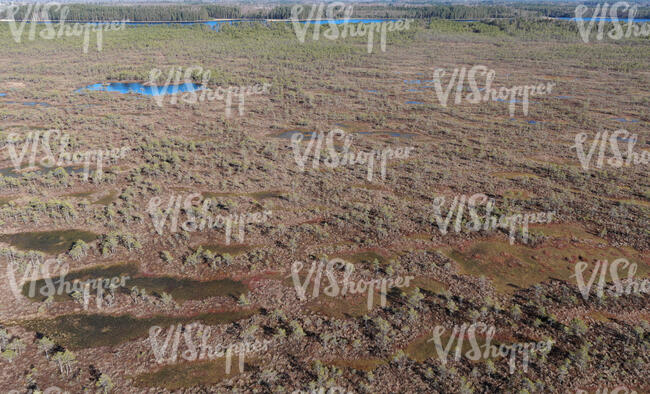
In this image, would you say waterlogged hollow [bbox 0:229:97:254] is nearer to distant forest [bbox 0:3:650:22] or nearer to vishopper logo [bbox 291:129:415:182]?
vishopper logo [bbox 291:129:415:182]

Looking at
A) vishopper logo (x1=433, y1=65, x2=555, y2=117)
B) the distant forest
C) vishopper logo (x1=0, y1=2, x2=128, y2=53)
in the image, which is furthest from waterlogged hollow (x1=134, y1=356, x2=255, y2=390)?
the distant forest

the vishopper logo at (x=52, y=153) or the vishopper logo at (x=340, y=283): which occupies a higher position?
the vishopper logo at (x=52, y=153)

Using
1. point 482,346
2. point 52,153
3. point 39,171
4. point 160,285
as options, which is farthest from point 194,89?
point 482,346

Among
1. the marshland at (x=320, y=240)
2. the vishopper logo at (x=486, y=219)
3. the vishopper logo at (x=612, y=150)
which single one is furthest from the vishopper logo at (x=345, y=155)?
Answer: the vishopper logo at (x=612, y=150)

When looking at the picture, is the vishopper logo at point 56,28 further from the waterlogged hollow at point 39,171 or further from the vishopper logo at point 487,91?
the vishopper logo at point 487,91

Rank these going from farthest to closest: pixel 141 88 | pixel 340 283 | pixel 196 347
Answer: pixel 141 88 < pixel 340 283 < pixel 196 347

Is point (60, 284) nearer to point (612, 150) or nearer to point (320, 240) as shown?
point (320, 240)
